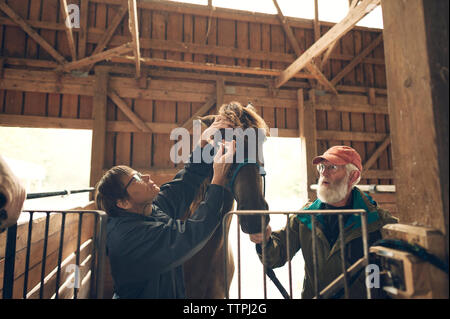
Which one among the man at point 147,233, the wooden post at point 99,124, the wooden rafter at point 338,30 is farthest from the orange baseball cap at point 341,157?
the wooden post at point 99,124

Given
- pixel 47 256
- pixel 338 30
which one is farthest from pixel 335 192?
pixel 338 30

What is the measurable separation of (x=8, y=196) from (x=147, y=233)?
706 millimetres

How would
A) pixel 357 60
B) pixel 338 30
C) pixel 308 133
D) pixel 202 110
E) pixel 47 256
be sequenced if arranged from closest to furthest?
pixel 47 256
pixel 338 30
pixel 202 110
pixel 308 133
pixel 357 60

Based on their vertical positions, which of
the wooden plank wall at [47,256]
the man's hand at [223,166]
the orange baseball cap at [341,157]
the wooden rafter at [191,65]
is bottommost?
the wooden plank wall at [47,256]

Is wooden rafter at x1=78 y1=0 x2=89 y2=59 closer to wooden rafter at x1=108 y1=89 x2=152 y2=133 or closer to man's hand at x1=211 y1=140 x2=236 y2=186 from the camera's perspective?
wooden rafter at x1=108 y1=89 x2=152 y2=133

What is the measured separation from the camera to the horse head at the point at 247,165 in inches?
56.5

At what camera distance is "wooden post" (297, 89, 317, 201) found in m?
6.24

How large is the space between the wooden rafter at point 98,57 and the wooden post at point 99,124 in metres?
0.37

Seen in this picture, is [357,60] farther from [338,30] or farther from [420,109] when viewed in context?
[420,109]

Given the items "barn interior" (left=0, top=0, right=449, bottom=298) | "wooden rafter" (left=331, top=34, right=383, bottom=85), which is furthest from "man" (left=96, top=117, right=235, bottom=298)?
"wooden rafter" (left=331, top=34, right=383, bottom=85)

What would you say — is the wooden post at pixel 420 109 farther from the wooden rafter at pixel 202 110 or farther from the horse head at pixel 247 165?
the wooden rafter at pixel 202 110

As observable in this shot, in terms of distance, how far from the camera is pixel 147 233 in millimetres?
1459

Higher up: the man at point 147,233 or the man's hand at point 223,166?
the man's hand at point 223,166

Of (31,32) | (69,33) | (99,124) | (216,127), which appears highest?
(31,32)
